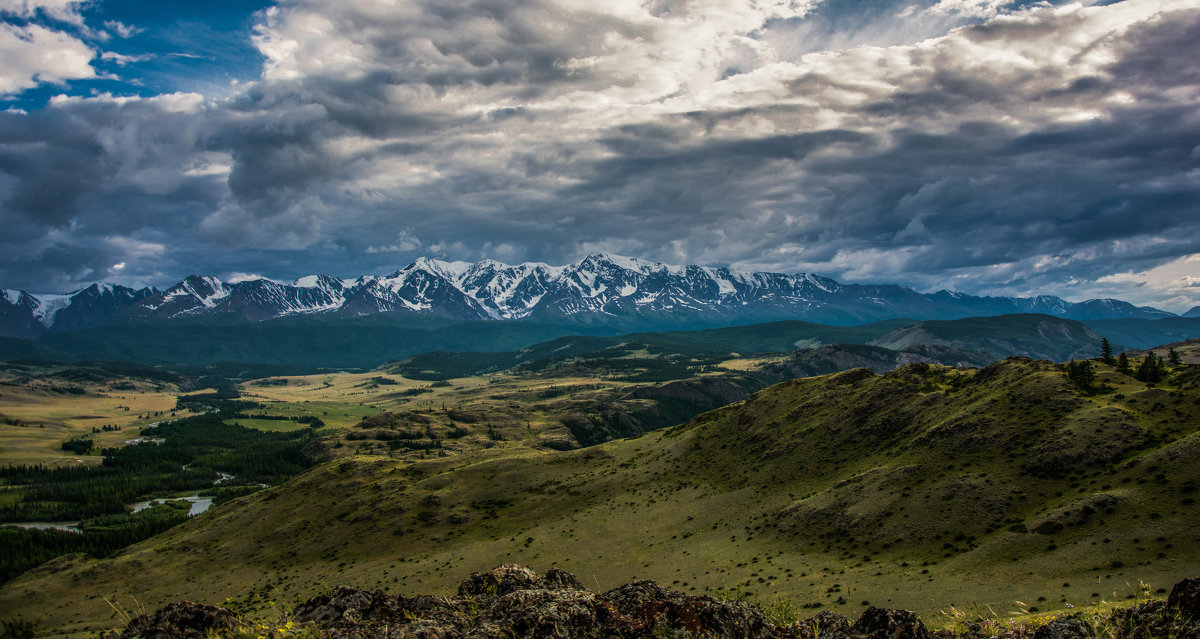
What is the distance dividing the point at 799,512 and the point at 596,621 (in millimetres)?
Result: 80663

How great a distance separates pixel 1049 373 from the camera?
4419 inches

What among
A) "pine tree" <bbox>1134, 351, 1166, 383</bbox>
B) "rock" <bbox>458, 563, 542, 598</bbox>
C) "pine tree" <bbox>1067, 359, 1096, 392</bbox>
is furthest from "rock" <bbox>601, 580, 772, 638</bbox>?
"pine tree" <bbox>1134, 351, 1166, 383</bbox>

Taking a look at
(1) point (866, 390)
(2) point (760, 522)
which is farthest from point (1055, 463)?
(1) point (866, 390)

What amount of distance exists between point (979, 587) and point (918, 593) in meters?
6.00

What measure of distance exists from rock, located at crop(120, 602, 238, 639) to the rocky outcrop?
0.05m

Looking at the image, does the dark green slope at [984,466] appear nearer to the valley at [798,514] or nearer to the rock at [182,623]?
the valley at [798,514]

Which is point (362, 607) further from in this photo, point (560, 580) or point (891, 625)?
point (891, 625)

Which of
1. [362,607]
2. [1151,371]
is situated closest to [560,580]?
[362,607]

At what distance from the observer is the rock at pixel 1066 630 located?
2677 centimetres

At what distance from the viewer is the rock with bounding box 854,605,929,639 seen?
102ft

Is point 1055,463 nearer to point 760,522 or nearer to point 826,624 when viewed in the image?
point 760,522

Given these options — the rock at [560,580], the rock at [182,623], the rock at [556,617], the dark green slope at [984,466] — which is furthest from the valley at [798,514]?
the rock at [182,623]

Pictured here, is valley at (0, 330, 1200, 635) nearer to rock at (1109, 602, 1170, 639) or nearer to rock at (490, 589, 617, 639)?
rock at (1109, 602, 1170, 639)

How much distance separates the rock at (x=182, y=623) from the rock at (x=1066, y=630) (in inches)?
1547
